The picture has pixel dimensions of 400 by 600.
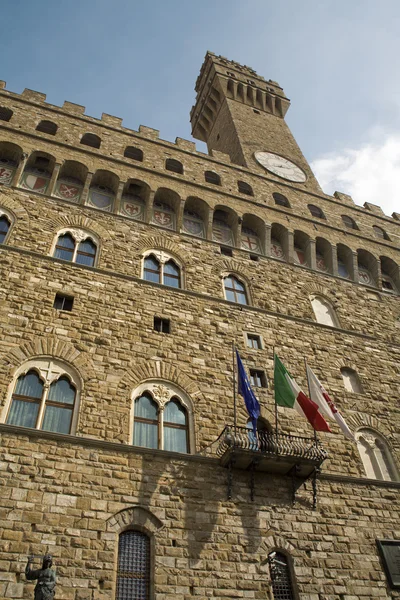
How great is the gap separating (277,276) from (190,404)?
18.4 ft

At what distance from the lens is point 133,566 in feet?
24.3

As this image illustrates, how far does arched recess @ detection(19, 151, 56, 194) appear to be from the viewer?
1309cm

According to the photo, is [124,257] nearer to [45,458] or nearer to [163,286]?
[163,286]

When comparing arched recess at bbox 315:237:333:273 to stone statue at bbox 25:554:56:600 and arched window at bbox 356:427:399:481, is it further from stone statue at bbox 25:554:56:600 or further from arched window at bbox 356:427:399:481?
stone statue at bbox 25:554:56:600

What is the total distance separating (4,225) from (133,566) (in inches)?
306

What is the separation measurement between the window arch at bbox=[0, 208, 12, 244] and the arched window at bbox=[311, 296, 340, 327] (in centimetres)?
788

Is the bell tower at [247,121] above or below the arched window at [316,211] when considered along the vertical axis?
above

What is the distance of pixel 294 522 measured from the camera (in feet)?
28.7

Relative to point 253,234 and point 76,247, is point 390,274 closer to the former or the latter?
point 253,234

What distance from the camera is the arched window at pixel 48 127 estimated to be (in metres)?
14.9

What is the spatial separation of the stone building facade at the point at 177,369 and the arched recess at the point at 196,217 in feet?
0.16

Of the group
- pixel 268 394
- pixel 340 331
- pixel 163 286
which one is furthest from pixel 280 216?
pixel 268 394

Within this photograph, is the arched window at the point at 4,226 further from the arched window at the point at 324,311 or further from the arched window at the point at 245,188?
the arched window at the point at 324,311

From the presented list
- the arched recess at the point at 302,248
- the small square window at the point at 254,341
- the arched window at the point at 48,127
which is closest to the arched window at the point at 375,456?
the small square window at the point at 254,341
